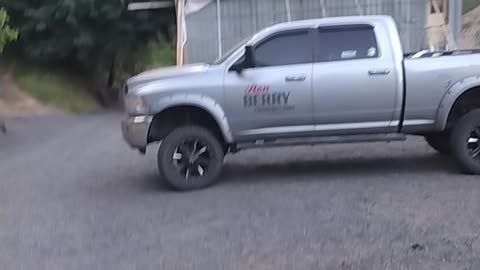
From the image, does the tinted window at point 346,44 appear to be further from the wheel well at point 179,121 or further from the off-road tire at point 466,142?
the wheel well at point 179,121

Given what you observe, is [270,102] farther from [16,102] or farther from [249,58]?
[16,102]

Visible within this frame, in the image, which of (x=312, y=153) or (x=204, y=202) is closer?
(x=204, y=202)

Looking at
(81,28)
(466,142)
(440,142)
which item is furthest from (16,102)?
(466,142)

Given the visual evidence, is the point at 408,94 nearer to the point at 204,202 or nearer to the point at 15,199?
the point at 204,202

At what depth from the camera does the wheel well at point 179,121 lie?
485 inches

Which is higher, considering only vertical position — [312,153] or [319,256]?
[319,256]

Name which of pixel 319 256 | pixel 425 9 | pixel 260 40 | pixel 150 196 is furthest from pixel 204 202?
pixel 425 9

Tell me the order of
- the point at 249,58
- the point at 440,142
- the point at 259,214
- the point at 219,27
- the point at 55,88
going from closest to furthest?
1. the point at 259,214
2. the point at 249,58
3. the point at 440,142
4. the point at 219,27
5. the point at 55,88

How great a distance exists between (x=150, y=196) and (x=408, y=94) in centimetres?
352

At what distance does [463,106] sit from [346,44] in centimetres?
175

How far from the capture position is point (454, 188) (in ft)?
37.0

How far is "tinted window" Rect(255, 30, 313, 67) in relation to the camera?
40.7 feet

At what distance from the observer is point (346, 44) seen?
12.5 metres

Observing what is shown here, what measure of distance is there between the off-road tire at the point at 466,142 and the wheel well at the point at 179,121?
301 cm
